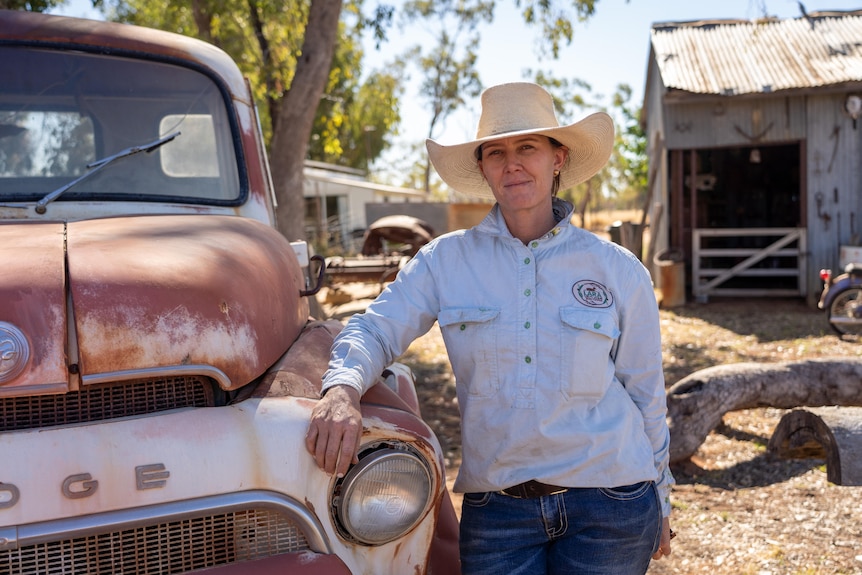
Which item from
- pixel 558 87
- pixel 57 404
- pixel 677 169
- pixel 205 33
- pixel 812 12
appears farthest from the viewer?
pixel 558 87

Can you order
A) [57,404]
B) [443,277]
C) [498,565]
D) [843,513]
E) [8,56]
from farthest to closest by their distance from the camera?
[843,513]
[8,56]
[443,277]
[498,565]
[57,404]

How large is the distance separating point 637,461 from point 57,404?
4.48 ft

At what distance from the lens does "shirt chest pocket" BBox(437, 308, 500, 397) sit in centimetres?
213

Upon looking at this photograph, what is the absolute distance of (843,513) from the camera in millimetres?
3881

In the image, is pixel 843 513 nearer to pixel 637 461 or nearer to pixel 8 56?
pixel 637 461

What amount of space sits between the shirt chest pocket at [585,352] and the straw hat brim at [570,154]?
1.68 ft

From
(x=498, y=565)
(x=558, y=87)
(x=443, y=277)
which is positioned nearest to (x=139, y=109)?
(x=443, y=277)

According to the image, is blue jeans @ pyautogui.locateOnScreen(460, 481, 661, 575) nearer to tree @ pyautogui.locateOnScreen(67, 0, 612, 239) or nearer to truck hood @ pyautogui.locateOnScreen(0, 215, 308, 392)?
truck hood @ pyautogui.locateOnScreen(0, 215, 308, 392)

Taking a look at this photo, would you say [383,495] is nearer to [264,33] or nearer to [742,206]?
[264,33]

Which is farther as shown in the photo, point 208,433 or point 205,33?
point 205,33

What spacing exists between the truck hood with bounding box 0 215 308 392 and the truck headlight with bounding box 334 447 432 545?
0.35m

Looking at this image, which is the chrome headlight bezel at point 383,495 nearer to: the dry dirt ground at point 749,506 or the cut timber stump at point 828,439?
Result: the dry dirt ground at point 749,506

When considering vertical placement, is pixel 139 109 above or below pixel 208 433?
above

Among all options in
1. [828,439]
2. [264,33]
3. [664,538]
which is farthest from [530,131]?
[264,33]
